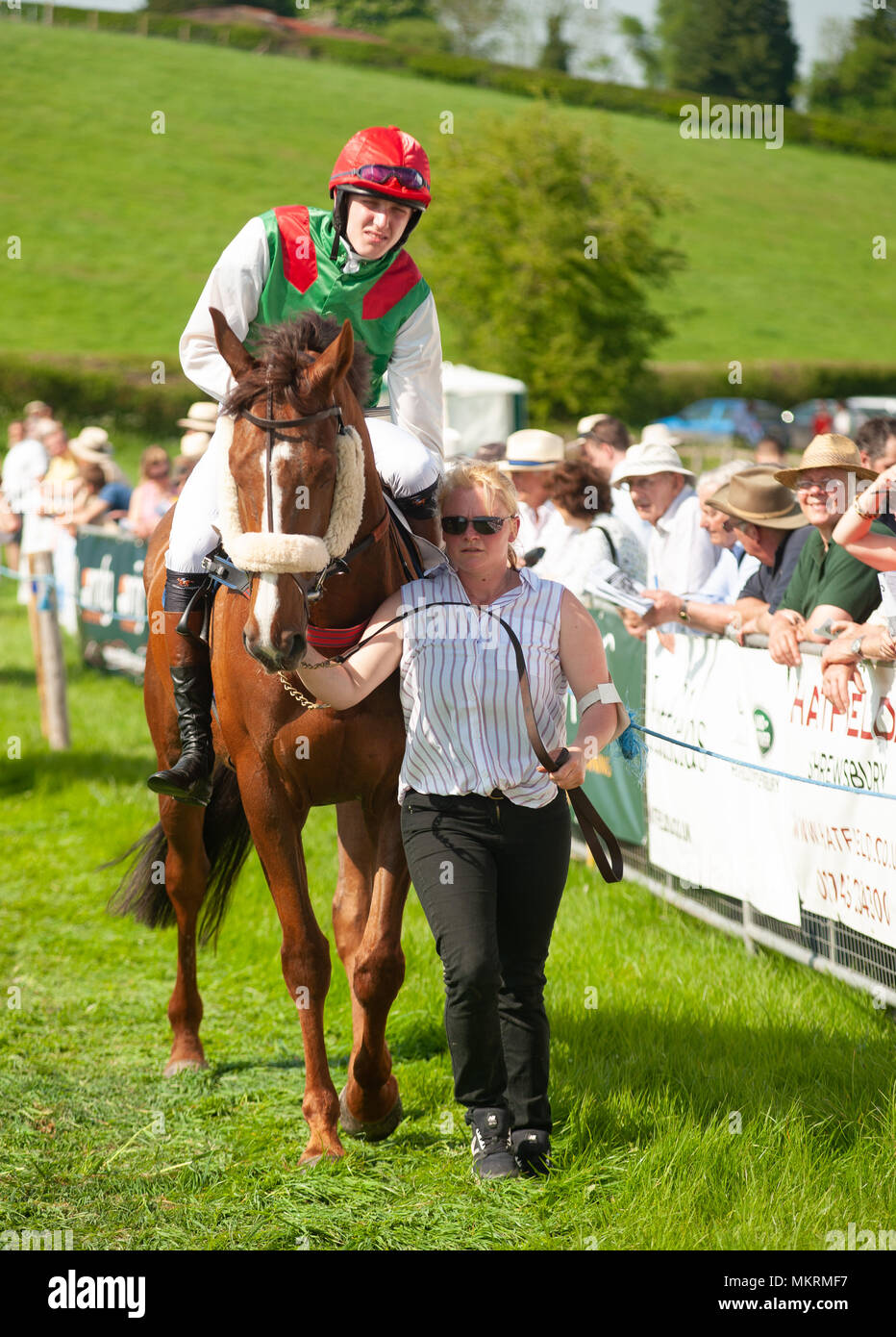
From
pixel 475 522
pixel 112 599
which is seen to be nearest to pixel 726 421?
pixel 112 599

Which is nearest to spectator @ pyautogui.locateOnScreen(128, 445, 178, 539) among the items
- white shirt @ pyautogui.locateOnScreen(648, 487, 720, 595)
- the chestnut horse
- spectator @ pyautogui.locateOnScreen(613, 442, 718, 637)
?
spectator @ pyautogui.locateOnScreen(613, 442, 718, 637)

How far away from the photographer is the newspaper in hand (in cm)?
618

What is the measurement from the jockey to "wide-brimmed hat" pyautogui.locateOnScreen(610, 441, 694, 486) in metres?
3.02

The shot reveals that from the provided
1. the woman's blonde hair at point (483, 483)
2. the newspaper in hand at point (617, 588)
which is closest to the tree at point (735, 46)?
Result: the newspaper in hand at point (617, 588)

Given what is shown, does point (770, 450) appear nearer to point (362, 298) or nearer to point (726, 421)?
point (362, 298)

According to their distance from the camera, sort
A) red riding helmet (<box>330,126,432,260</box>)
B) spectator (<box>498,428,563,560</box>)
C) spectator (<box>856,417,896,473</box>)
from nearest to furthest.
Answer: red riding helmet (<box>330,126,432,260</box>) < spectator (<box>856,417,896,473</box>) < spectator (<box>498,428,563,560</box>)

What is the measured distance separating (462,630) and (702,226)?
2221 inches

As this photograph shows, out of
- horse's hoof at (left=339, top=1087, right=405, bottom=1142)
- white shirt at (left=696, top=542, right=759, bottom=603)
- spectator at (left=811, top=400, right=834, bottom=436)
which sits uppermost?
spectator at (left=811, top=400, right=834, bottom=436)

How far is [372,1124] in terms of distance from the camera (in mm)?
4422

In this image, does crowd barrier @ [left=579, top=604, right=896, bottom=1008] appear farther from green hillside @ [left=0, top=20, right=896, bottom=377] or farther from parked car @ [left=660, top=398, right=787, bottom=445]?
green hillside @ [left=0, top=20, right=896, bottom=377]

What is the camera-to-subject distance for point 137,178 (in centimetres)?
5278

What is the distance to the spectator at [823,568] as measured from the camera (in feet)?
17.1

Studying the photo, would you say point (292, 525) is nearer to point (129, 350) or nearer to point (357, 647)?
point (357, 647)
